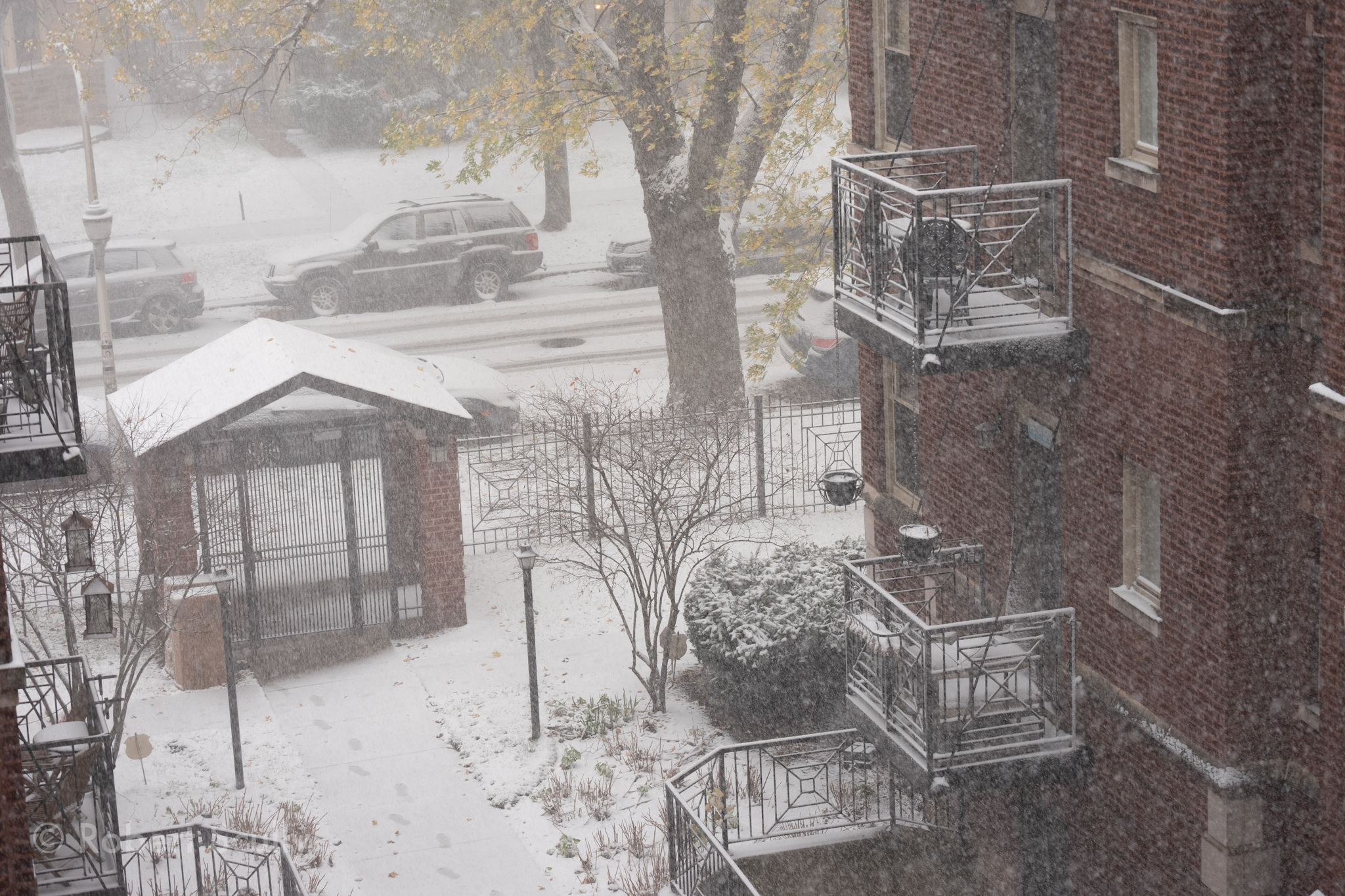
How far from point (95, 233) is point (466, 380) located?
233 inches

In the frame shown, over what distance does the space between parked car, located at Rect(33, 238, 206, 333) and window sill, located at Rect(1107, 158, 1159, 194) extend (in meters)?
24.3

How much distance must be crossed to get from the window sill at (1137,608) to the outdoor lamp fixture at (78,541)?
24.1ft

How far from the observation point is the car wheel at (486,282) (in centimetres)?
3259

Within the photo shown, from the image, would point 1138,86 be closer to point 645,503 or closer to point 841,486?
point 841,486

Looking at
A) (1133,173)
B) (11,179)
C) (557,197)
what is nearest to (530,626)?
(1133,173)

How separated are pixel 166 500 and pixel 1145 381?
37.6 ft

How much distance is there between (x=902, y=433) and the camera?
15.0m

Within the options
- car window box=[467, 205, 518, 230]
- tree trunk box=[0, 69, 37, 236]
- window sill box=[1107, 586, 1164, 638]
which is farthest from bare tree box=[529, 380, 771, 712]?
tree trunk box=[0, 69, 37, 236]

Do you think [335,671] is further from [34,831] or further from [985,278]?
[985,278]

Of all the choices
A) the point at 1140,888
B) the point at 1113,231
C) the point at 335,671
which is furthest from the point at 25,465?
the point at 335,671

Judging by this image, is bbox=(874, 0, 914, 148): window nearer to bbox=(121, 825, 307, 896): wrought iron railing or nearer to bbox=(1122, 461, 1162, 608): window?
bbox=(1122, 461, 1162, 608): window

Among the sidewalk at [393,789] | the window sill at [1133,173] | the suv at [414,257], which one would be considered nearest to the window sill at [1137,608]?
the window sill at [1133,173]

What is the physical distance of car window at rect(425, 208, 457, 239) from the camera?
32.2m

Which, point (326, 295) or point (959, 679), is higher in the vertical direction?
point (326, 295)
